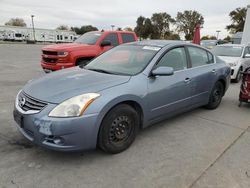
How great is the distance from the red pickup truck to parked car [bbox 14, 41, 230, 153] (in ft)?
10.7

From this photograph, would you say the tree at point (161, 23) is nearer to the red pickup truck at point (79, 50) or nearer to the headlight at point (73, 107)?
the red pickup truck at point (79, 50)

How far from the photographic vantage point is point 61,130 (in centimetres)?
258

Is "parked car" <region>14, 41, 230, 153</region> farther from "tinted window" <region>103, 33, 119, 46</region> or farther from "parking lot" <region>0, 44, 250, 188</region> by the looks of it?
"tinted window" <region>103, 33, 119, 46</region>

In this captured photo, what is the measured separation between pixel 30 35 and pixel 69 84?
216 feet

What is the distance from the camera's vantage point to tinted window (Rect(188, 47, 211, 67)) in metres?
4.39

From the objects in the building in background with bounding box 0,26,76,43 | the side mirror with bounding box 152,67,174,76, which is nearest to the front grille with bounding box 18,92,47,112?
the side mirror with bounding box 152,67,174,76

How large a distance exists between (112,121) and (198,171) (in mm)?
1233

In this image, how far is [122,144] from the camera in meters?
3.15

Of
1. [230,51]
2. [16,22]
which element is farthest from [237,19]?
[16,22]

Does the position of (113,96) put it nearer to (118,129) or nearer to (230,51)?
(118,129)

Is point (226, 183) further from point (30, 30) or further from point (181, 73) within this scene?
point (30, 30)

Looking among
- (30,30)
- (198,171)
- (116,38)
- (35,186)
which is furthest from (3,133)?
(30,30)

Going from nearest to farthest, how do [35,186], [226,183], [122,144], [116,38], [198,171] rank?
[35,186], [226,183], [198,171], [122,144], [116,38]

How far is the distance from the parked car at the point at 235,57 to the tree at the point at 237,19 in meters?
42.2
